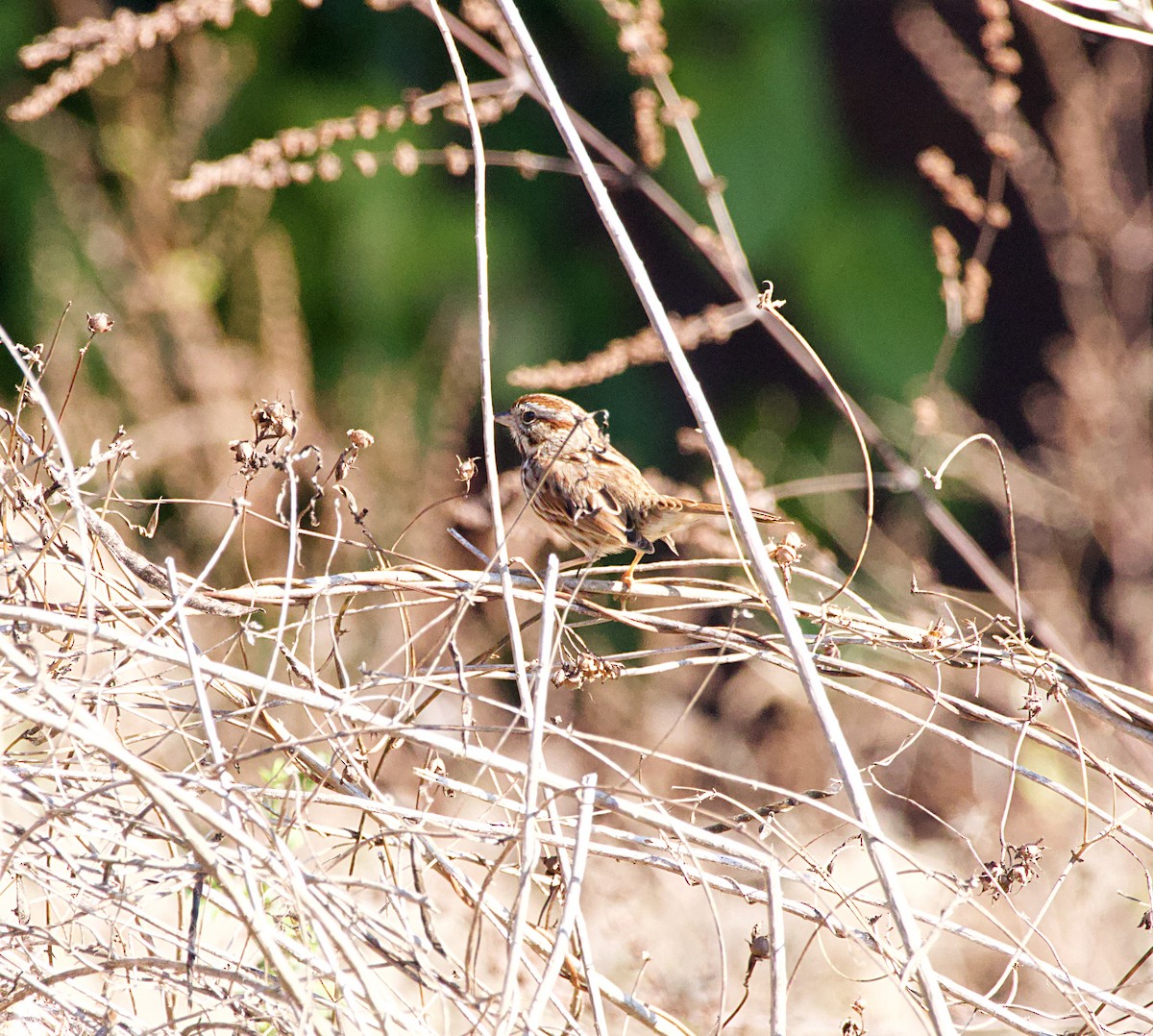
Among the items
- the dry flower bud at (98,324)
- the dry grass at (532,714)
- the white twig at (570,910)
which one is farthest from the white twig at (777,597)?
the dry flower bud at (98,324)

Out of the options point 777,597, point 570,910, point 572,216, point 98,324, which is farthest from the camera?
point 572,216

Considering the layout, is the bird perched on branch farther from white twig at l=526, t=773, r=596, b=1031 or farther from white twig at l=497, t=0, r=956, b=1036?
white twig at l=526, t=773, r=596, b=1031

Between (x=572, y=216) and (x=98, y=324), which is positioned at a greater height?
(x=98, y=324)

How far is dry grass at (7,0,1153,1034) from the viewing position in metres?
1.82

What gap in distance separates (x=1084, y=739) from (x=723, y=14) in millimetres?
4001

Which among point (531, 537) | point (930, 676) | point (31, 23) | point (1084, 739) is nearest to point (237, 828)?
point (531, 537)

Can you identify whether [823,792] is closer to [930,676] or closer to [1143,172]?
[930,676]

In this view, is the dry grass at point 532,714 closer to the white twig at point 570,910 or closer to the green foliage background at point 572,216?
the white twig at point 570,910

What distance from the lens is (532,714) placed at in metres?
1.78

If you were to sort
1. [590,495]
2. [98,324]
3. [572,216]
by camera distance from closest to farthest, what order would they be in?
[98,324]
[590,495]
[572,216]

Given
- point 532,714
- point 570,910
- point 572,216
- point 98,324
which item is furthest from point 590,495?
point 572,216

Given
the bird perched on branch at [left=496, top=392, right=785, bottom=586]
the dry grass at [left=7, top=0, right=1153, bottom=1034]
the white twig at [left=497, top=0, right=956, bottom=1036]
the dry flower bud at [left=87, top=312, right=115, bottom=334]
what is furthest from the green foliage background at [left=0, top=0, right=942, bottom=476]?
the white twig at [left=497, top=0, right=956, bottom=1036]

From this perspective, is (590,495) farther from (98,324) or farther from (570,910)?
(570,910)

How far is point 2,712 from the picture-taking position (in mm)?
1798
